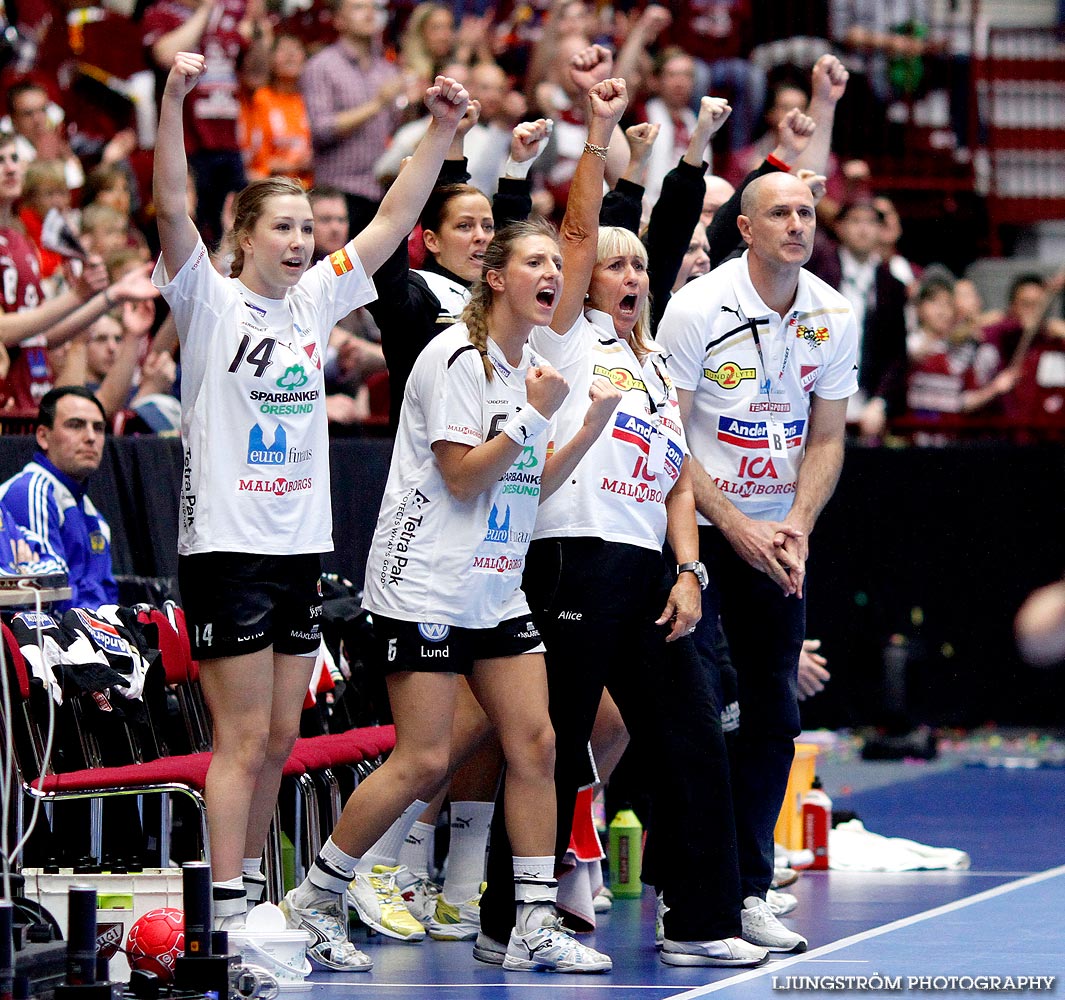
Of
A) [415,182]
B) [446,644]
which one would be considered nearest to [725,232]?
[415,182]

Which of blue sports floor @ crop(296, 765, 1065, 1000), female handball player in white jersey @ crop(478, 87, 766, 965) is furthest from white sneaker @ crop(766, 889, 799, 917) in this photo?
female handball player in white jersey @ crop(478, 87, 766, 965)

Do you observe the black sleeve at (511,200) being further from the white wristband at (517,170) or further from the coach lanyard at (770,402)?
the coach lanyard at (770,402)

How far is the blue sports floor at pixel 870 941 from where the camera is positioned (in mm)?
5164

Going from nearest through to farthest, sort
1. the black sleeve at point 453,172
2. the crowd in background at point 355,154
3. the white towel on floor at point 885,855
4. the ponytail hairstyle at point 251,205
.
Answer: the ponytail hairstyle at point 251,205 < the black sleeve at point 453,172 < the white towel on floor at point 885,855 < the crowd in background at point 355,154

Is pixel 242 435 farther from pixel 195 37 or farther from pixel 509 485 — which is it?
pixel 195 37

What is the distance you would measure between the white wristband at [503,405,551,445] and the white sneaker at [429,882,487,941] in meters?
1.63

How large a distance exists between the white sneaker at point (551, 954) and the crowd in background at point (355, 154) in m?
3.78

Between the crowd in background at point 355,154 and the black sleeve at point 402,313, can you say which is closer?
the black sleeve at point 402,313

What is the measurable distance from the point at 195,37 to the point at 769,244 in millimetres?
6248

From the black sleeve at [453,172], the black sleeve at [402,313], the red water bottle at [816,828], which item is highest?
the black sleeve at [453,172]

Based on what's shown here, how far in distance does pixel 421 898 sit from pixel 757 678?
1.35m

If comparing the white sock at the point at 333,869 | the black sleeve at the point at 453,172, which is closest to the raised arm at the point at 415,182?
the black sleeve at the point at 453,172

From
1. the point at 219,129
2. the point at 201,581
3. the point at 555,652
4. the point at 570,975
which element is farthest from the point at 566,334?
the point at 219,129

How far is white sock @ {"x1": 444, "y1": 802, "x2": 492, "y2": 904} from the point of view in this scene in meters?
6.14
